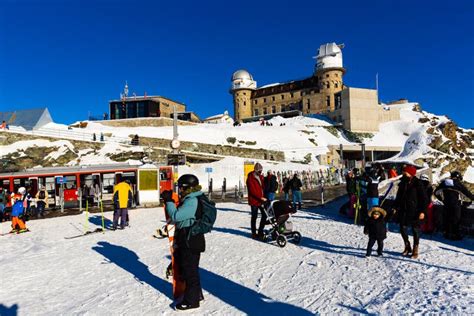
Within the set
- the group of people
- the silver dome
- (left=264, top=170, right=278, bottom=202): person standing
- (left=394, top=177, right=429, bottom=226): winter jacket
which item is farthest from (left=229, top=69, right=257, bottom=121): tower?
(left=394, top=177, right=429, bottom=226): winter jacket

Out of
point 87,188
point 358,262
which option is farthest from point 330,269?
point 87,188

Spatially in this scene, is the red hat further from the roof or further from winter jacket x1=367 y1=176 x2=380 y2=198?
the roof

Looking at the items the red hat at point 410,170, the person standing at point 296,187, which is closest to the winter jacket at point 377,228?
the red hat at point 410,170

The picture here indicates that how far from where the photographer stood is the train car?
705 inches

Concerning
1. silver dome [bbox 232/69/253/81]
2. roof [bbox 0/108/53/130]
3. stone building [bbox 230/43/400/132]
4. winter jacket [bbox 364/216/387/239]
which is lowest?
winter jacket [bbox 364/216/387/239]

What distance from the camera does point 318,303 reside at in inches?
178

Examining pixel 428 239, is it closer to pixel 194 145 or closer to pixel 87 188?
pixel 87 188

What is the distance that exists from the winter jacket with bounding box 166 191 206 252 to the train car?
13782 mm

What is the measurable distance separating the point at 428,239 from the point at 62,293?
26.5 ft

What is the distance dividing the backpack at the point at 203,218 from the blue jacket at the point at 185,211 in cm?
6

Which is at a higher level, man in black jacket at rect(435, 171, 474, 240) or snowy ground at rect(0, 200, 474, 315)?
man in black jacket at rect(435, 171, 474, 240)

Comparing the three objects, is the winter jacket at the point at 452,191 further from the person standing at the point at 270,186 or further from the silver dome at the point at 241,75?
the silver dome at the point at 241,75

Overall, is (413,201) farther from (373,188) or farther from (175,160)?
(175,160)

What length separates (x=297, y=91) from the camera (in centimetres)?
7781
